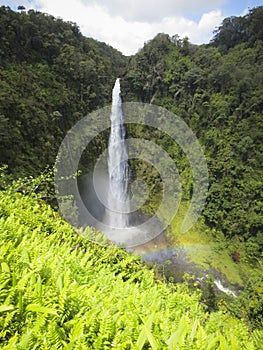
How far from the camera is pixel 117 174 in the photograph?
1783 centimetres

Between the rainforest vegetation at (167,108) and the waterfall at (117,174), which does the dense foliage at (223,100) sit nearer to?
the rainforest vegetation at (167,108)

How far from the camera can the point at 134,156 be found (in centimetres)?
1911

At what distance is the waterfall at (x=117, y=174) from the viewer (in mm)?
16328

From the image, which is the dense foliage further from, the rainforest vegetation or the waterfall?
the waterfall

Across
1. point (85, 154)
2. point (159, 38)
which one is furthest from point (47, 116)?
point (159, 38)

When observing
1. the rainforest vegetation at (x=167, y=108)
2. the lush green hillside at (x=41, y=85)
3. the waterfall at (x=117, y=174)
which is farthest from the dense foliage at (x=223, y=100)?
the lush green hillside at (x=41, y=85)

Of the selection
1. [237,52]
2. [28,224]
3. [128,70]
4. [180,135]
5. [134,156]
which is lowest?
[28,224]

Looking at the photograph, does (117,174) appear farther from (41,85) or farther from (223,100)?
(223,100)

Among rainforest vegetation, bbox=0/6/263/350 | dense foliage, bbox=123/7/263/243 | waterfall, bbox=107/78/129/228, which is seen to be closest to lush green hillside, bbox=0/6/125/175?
rainforest vegetation, bbox=0/6/263/350

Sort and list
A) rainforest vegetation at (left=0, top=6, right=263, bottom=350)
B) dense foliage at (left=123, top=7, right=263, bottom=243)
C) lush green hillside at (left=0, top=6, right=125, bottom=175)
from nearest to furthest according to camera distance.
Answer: rainforest vegetation at (left=0, top=6, right=263, bottom=350) < lush green hillside at (left=0, top=6, right=125, bottom=175) < dense foliage at (left=123, top=7, right=263, bottom=243)

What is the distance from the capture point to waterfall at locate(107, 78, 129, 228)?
16.3 m

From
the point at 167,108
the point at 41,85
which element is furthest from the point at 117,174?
the point at 41,85

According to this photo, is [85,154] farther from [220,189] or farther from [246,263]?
[246,263]

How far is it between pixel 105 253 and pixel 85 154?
558 inches
